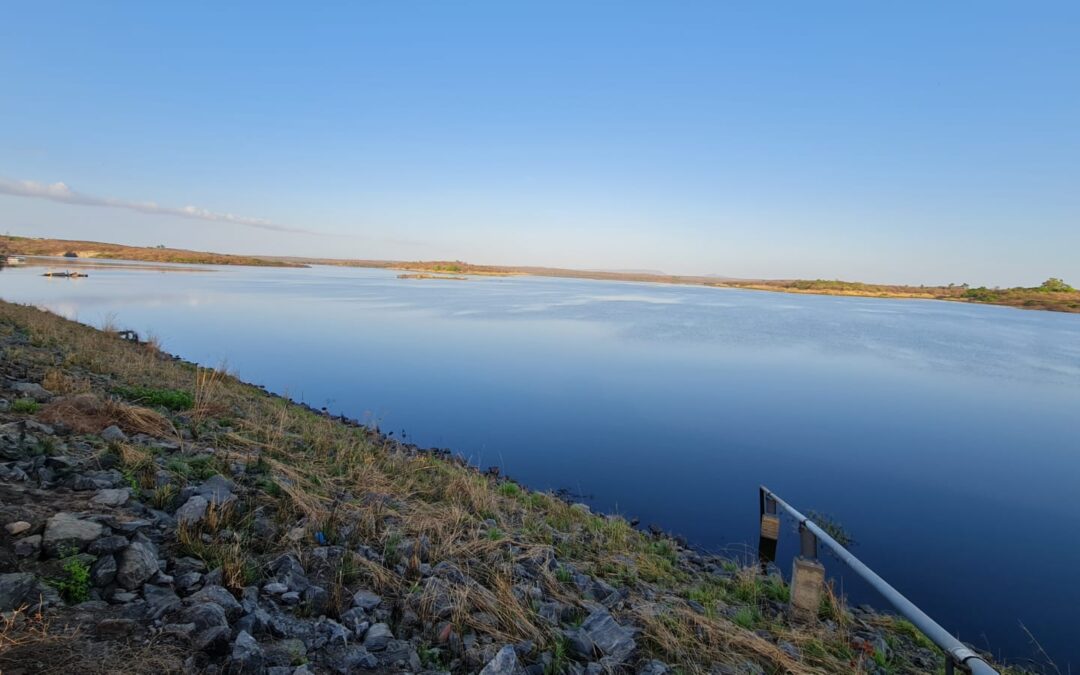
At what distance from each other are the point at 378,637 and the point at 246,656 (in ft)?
2.68

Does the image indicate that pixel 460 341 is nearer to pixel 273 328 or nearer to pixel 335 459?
pixel 273 328

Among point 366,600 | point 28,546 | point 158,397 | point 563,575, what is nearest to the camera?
point 28,546

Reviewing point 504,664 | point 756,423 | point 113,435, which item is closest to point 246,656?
point 504,664

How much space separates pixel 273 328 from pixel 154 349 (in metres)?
12.1

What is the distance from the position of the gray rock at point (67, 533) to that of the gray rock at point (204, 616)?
36.4 inches

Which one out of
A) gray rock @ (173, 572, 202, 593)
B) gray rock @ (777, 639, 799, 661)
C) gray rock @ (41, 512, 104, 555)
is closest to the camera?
gray rock @ (41, 512, 104, 555)

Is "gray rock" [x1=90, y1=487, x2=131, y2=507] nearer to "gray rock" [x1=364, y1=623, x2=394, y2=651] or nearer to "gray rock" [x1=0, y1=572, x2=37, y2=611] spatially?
"gray rock" [x1=0, y1=572, x2=37, y2=611]

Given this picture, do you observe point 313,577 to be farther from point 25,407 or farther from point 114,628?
point 25,407

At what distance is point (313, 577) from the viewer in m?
3.84

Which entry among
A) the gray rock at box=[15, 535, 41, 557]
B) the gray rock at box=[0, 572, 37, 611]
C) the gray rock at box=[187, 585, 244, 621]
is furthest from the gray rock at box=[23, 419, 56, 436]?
the gray rock at box=[187, 585, 244, 621]

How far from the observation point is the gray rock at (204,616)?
285cm

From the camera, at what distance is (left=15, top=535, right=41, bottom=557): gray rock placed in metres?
2.99

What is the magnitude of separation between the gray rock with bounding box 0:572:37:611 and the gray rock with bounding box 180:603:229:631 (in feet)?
2.46

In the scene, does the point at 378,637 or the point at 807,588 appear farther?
the point at 807,588
